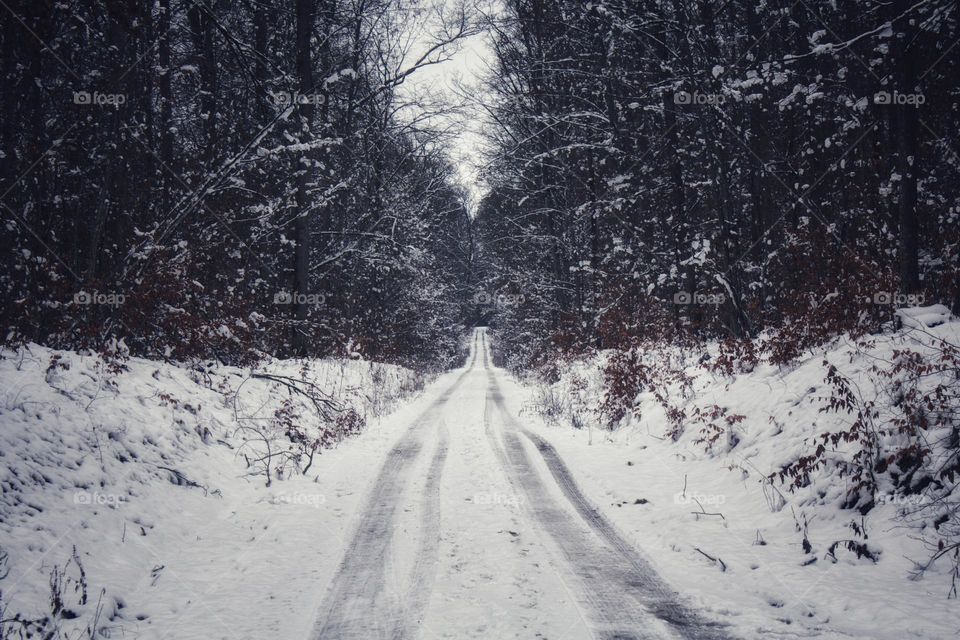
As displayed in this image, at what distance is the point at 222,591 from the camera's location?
394 centimetres

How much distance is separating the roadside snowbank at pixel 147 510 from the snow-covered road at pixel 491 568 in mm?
367

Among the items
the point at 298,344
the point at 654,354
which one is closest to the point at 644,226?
the point at 654,354

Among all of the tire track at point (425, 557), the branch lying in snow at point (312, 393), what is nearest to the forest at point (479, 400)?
the tire track at point (425, 557)

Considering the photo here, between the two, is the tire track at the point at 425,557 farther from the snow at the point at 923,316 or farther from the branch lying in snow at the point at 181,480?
the snow at the point at 923,316

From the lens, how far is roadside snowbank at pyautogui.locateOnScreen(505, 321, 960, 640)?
3580mm

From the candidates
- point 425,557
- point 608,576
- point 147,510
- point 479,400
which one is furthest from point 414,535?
point 479,400

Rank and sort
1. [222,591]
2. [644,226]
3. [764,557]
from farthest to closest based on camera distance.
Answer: [644,226], [764,557], [222,591]

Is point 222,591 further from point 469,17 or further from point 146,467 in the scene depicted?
point 469,17

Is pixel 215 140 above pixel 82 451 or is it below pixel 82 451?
above

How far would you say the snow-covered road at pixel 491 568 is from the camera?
11.2 ft

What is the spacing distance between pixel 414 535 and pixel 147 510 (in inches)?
109

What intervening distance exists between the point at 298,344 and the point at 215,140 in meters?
5.48

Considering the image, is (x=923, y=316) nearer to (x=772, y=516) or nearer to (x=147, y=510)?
(x=772, y=516)

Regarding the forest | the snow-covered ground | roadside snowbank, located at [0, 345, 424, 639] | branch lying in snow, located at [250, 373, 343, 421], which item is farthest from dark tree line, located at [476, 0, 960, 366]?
roadside snowbank, located at [0, 345, 424, 639]
